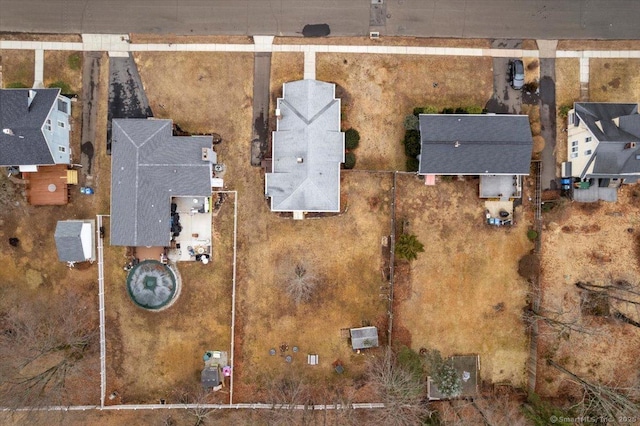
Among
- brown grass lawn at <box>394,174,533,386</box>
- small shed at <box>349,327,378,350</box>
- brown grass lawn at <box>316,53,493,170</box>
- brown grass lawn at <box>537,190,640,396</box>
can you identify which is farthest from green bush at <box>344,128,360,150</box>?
brown grass lawn at <box>537,190,640,396</box>

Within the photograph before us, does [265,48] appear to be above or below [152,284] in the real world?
above

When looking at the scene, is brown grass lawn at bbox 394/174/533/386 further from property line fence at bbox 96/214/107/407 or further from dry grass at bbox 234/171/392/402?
property line fence at bbox 96/214/107/407

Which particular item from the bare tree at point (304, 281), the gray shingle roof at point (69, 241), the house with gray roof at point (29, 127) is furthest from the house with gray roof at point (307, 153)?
the house with gray roof at point (29, 127)

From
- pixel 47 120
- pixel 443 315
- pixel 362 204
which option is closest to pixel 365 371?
pixel 443 315

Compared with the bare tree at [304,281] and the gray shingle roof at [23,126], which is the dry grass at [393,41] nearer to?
the bare tree at [304,281]

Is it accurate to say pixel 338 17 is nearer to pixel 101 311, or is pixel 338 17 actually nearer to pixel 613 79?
pixel 613 79

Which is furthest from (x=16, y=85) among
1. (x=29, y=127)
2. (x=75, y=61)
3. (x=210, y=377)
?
(x=210, y=377)

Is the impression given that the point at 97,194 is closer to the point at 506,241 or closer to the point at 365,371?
the point at 365,371
